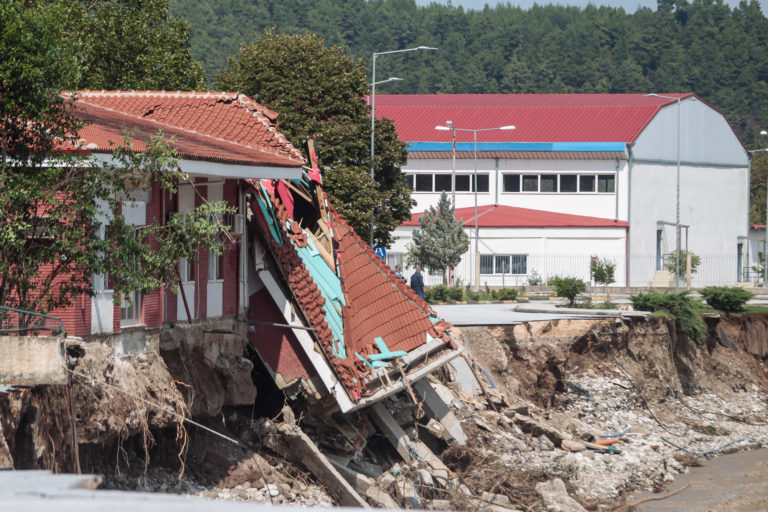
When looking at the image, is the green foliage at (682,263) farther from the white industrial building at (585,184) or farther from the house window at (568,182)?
the house window at (568,182)

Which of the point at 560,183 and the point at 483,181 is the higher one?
the point at 483,181

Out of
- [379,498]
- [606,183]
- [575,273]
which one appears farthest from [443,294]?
[379,498]

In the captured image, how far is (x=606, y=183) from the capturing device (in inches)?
2653

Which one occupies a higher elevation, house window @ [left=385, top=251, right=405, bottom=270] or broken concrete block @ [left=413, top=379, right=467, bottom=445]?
house window @ [left=385, top=251, right=405, bottom=270]

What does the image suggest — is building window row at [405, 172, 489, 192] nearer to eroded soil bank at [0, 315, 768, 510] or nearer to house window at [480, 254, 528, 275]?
house window at [480, 254, 528, 275]

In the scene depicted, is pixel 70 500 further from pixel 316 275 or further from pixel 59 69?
pixel 316 275

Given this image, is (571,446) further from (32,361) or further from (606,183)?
(606,183)

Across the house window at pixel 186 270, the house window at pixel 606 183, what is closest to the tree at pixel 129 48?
the house window at pixel 186 270

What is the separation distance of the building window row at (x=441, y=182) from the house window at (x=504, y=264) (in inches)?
245

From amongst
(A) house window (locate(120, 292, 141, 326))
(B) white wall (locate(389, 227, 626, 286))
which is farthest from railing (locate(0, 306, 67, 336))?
(B) white wall (locate(389, 227, 626, 286))

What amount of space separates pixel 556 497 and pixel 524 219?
4549 centimetres

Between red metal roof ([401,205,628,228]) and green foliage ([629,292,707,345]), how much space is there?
2737cm

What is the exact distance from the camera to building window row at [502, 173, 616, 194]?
6731 cm

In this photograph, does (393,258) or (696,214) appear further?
(696,214)
